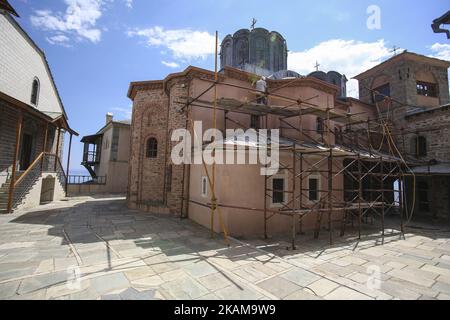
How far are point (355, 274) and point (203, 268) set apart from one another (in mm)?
3377

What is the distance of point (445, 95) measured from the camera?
1744 cm

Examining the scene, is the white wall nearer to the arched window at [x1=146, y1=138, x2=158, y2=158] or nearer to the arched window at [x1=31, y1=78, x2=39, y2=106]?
the arched window at [x1=31, y1=78, x2=39, y2=106]

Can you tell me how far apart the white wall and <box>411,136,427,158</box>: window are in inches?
958

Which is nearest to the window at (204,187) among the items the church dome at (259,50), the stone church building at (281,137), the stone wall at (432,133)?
the stone church building at (281,137)

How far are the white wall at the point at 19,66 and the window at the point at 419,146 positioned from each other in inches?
958

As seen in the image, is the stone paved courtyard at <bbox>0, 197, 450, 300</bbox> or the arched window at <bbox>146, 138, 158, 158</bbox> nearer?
the stone paved courtyard at <bbox>0, 197, 450, 300</bbox>

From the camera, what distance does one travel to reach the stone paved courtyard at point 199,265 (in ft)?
13.2

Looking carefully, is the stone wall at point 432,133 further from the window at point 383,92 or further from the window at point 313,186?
the window at point 313,186

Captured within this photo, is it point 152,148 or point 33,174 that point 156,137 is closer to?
point 152,148

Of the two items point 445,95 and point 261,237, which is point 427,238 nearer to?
point 261,237

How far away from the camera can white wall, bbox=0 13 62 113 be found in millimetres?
11844

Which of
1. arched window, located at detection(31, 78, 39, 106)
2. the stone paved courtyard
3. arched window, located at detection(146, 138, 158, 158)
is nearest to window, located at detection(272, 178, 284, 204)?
the stone paved courtyard

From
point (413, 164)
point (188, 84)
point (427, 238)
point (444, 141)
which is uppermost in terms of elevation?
point (188, 84)
